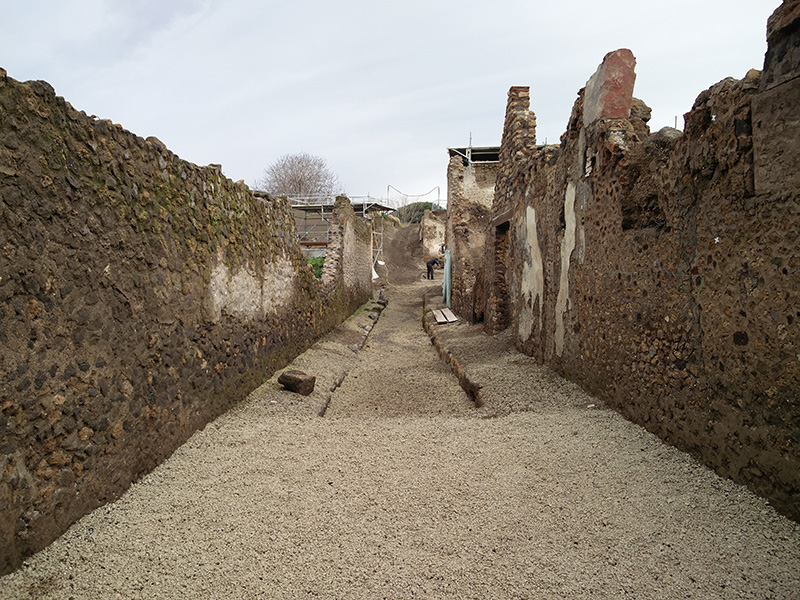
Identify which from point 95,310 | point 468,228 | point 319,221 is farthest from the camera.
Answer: point 319,221

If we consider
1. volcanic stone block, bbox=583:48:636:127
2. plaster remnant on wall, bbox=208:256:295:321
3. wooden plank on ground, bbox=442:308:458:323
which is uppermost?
volcanic stone block, bbox=583:48:636:127

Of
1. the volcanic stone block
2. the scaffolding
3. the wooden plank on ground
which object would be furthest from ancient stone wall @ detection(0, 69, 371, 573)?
the scaffolding

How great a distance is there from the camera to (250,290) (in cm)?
464

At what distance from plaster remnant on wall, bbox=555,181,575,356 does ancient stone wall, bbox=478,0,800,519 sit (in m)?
0.03

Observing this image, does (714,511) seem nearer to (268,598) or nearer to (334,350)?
(268,598)

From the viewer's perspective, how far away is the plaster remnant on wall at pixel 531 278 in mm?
5538

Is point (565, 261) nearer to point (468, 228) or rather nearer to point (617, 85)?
point (617, 85)

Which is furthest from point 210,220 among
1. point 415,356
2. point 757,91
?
point 415,356

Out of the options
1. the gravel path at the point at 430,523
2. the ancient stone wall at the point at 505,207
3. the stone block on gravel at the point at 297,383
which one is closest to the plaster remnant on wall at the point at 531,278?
the ancient stone wall at the point at 505,207

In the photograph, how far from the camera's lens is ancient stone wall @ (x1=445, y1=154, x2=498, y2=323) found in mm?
10172

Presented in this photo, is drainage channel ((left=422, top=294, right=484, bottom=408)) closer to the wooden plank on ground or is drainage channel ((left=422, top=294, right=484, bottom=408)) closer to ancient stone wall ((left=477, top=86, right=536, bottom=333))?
the wooden plank on ground

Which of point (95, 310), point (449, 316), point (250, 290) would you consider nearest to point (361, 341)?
point (449, 316)

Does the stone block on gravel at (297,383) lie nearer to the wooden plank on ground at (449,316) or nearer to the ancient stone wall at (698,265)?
the ancient stone wall at (698,265)

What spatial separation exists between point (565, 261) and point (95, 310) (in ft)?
12.2
